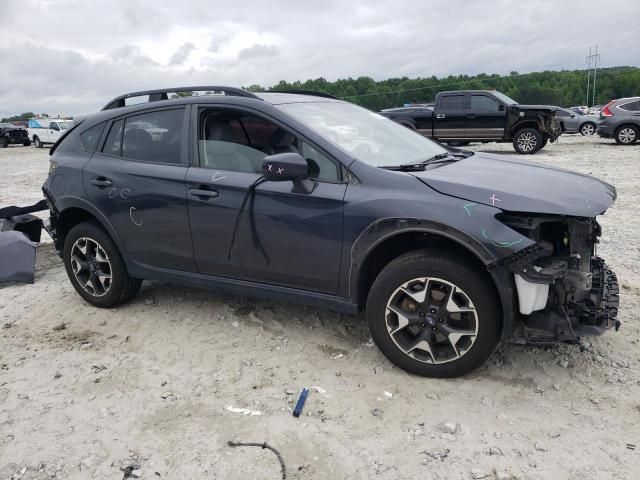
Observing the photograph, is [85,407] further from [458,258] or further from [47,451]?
[458,258]

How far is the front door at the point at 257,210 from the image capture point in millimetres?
3371

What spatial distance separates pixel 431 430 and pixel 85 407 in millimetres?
2005

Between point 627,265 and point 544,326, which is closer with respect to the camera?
point 544,326

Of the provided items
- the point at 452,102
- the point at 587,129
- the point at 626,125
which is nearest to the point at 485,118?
the point at 452,102

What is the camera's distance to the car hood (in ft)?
9.52

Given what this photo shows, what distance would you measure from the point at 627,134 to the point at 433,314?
18209 millimetres

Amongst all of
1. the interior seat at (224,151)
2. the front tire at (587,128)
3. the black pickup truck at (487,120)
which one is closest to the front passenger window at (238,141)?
the interior seat at (224,151)

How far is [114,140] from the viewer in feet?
14.5

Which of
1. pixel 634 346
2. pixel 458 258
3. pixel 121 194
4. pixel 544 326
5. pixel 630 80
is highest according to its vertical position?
pixel 630 80

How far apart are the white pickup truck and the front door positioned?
2972cm

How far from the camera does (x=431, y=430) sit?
9.29 feet

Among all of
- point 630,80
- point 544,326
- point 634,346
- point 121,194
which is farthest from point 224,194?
point 630,80

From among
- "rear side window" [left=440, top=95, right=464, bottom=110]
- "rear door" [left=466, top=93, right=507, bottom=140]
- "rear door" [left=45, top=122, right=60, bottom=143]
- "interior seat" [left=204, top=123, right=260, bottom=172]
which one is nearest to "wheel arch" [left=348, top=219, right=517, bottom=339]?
"interior seat" [left=204, top=123, right=260, bottom=172]

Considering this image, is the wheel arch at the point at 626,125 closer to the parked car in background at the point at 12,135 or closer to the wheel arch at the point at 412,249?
the wheel arch at the point at 412,249
